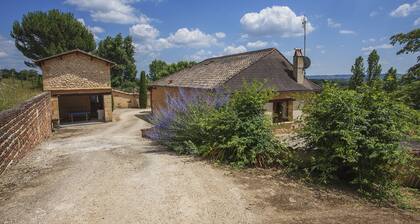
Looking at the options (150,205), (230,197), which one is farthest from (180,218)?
(230,197)

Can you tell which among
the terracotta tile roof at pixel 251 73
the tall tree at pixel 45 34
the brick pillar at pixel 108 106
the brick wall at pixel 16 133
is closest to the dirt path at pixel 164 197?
the brick wall at pixel 16 133

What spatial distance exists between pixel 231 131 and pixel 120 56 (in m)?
33.2

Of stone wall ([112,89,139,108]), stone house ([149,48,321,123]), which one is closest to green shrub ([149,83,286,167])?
stone house ([149,48,321,123])

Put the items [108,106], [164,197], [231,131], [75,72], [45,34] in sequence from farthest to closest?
[45,34], [108,106], [75,72], [231,131], [164,197]

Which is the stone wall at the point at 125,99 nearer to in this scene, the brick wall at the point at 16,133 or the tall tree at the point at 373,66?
the brick wall at the point at 16,133

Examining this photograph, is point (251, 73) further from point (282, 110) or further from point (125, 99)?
point (125, 99)

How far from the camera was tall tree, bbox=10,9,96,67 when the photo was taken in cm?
3297

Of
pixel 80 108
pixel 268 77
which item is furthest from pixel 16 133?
pixel 80 108

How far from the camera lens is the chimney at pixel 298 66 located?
711 inches

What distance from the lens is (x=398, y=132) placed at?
605cm

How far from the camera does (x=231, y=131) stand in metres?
7.78

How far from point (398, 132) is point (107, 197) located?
19.4 ft

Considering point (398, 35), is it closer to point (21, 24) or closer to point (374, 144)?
point (374, 144)

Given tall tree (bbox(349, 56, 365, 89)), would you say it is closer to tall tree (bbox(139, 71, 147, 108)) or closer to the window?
the window
